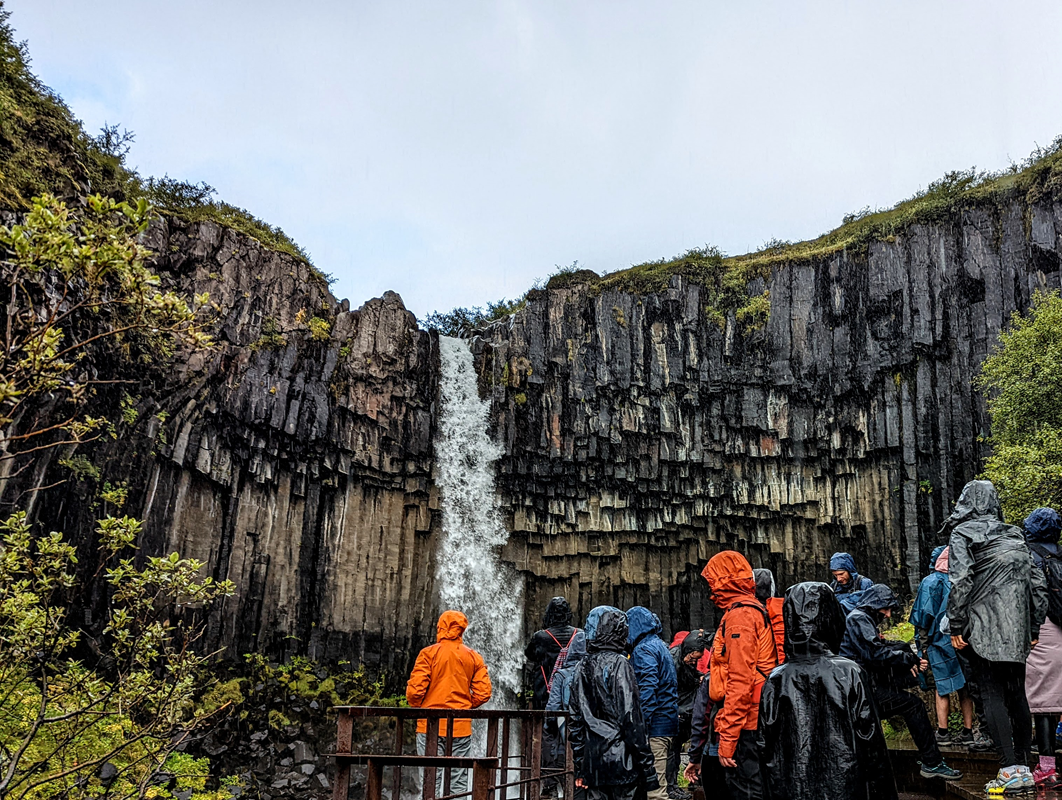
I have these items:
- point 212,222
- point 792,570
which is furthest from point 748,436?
point 212,222

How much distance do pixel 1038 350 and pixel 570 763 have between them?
13.7m

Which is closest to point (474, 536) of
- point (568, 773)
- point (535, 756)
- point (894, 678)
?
point (568, 773)

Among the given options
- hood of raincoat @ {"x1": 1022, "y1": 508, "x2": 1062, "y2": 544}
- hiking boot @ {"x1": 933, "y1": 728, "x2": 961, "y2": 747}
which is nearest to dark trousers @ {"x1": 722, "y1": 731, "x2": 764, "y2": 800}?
hood of raincoat @ {"x1": 1022, "y1": 508, "x2": 1062, "y2": 544}

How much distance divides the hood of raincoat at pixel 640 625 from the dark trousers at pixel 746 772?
3118 mm

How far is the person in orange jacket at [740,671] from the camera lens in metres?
5.03

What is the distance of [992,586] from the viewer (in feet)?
19.6

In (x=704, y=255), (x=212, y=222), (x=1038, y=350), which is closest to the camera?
(x=1038, y=350)

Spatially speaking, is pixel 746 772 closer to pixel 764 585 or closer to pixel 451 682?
pixel 764 585

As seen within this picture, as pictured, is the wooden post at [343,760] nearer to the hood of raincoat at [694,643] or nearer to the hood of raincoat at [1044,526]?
the hood of raincoat at [694,643]

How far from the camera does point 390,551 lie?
21.1m

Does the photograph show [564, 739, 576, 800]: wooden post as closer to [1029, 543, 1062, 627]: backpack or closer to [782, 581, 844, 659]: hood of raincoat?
[782, 581, 844, 659]: hood of raincoat

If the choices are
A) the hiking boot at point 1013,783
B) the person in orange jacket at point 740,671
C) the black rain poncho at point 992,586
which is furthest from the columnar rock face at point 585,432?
the hiking boot at point 1013,783

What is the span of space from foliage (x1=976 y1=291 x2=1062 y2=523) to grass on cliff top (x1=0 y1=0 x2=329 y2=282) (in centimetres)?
1696

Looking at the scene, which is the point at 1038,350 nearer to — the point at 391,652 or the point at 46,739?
the point at 391,652
